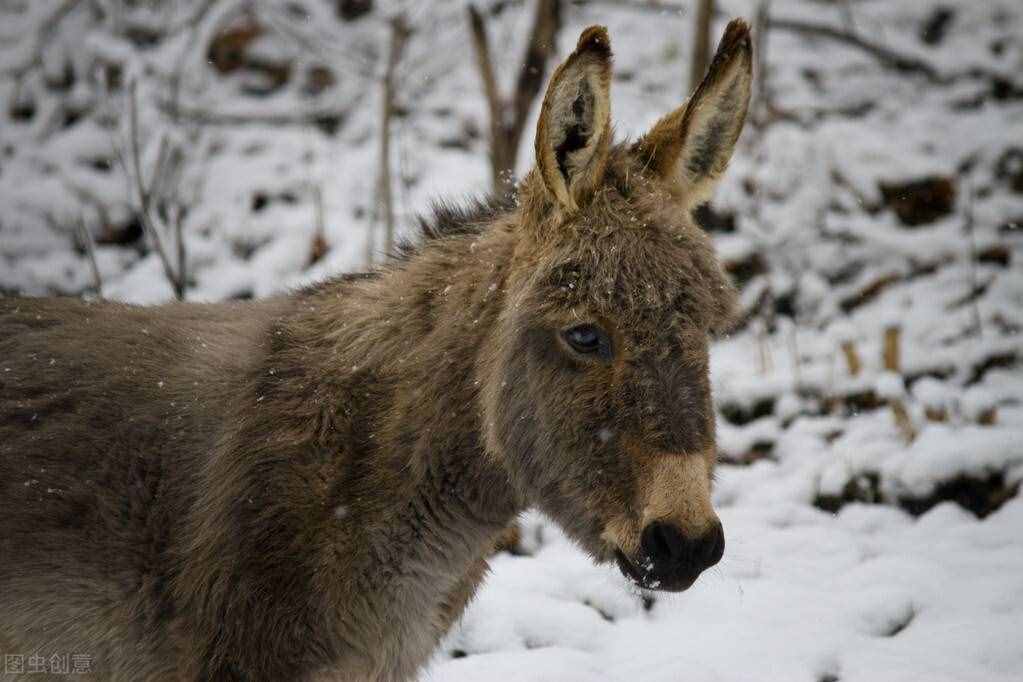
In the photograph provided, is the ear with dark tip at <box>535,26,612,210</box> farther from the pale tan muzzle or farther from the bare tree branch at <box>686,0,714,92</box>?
the bare tree branch at <box>686,0,714,92</box>

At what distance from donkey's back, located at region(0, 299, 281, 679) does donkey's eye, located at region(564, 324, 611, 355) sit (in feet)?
3.58

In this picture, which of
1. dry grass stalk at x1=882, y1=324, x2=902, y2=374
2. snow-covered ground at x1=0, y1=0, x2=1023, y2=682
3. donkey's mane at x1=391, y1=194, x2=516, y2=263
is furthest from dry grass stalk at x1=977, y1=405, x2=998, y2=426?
donkey's mane at x1=391, y1=194, x2=516, y2=263

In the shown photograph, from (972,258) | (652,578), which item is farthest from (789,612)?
(972,258)

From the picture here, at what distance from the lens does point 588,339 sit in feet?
8.77

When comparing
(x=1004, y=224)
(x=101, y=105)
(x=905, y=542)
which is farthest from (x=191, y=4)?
(x=905, y=542)

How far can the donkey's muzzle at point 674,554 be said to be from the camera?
2.40 meters

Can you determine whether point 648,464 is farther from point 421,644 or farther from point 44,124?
point 44,124

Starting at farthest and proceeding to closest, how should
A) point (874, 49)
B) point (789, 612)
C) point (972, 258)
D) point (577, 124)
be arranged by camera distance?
1. point (874, 49)
2. point (972, 258)
3. point (789, 612)
4. point (577, 124)

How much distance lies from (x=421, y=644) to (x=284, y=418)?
2.71ft

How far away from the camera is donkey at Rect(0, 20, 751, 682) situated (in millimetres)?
2648

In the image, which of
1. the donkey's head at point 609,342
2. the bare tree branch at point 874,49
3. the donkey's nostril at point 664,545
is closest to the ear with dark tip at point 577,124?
the donkey's head at point 609,342

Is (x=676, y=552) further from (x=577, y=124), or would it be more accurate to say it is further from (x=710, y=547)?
(x=577, y=124)

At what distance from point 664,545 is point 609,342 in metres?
0.57

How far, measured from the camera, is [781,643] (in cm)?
389
